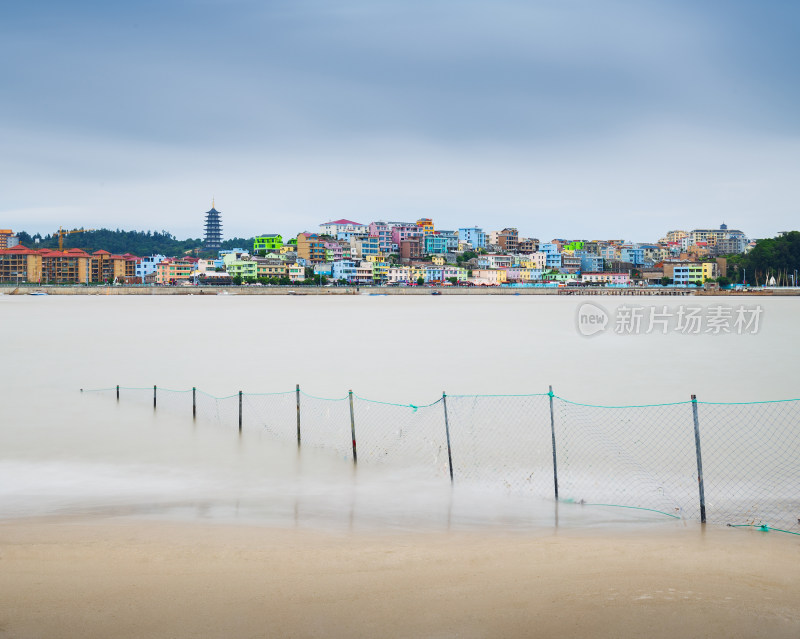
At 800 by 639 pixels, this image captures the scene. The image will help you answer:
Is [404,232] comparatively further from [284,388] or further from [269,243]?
[284,388]

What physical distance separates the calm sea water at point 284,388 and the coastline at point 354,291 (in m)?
80.3

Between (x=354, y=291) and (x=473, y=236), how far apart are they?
71.4 meters

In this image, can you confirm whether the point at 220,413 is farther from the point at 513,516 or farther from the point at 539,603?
the point at 539,603

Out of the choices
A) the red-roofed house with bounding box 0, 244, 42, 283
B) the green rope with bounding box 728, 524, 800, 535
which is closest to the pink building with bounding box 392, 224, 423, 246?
the red-roofed house with bounding box 0, 244, 42, 283

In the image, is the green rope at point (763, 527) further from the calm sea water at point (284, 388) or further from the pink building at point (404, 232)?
the pink building at point (404, 232)

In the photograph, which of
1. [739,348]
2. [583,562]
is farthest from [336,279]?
[583,562]

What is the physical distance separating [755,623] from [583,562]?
138 cm

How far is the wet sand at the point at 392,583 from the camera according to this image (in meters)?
4.36

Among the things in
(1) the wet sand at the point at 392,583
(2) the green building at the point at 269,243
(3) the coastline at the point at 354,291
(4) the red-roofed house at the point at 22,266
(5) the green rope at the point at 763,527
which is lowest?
(5) the green rope at the point at 763,527

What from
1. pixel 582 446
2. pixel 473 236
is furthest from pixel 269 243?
pixel 582 446

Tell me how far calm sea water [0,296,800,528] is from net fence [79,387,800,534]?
55 centimetres

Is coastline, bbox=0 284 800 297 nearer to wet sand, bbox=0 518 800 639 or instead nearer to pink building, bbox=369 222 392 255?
pink building, bbox=369 222 392 255

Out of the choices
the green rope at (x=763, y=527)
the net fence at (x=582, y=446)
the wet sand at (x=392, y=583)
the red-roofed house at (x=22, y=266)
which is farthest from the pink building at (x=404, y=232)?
the wet sand at (x=392, y=583)

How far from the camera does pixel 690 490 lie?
8016 mm
